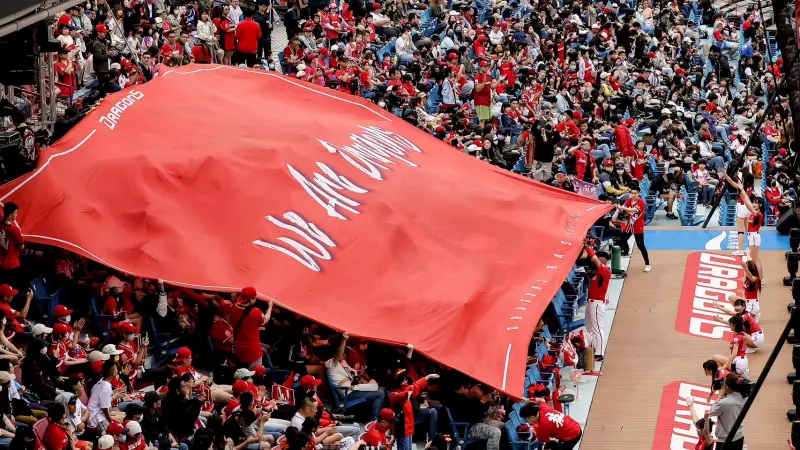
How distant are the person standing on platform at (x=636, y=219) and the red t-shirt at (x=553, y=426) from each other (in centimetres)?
734

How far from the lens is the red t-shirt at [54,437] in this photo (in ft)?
40.4

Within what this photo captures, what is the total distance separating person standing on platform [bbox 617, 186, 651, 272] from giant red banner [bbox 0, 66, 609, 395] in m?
1.88

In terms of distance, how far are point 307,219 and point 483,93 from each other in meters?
10.5

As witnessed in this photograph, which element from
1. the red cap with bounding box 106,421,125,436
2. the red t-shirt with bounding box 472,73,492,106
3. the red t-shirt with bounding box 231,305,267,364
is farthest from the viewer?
the red t-shirt with bounding box 472,73,492,106

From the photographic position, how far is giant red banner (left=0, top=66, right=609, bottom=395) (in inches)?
626

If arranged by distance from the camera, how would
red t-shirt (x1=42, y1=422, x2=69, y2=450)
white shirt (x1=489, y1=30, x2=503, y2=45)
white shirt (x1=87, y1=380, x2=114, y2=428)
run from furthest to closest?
white shirt (x1=489, y1=30, x2=503, y2=45)
white shirt (x1=87, y1=380, x2=114, y2=428)
red t-shirt (x1=42, y1=422, x2=69, y2=450)

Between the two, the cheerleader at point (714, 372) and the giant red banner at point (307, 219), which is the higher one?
the giant red banner at point (307, 219)

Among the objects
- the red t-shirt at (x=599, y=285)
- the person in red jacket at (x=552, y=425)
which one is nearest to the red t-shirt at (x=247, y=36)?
the red t-shirt at (x=599, y=285)

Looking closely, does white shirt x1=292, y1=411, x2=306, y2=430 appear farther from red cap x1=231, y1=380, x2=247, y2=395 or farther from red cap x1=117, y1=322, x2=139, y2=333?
red cap x1=117, y1=322, x2=139, y2=333

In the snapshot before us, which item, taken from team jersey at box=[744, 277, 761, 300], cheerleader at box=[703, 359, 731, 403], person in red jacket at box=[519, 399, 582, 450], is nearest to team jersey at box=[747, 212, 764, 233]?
team jersey at box=[744, 277, 761, 300]

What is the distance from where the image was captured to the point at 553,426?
14.8 metres

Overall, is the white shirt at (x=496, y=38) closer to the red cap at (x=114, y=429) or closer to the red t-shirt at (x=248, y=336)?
the red t-shirt at (x=248, y=336)

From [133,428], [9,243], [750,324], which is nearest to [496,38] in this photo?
[750,324]

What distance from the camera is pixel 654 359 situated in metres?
18.9
